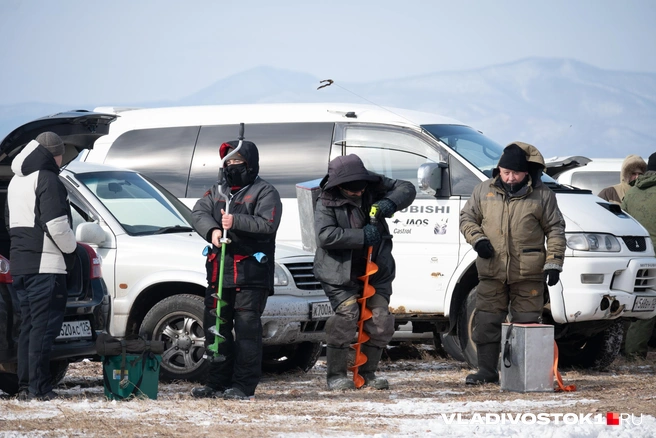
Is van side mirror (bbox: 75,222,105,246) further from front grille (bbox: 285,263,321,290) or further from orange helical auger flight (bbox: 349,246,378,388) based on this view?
orange helical auger flight (bbox: 349,246,378,388)

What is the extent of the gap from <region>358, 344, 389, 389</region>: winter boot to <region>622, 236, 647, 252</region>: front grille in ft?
8.74

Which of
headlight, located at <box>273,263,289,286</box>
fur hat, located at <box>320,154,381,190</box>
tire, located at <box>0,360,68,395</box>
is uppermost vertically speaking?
fur hat, located at <box>320,154,381,190</box>

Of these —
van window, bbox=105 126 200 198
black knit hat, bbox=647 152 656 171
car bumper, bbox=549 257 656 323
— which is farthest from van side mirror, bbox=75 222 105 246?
black knit hat, bbox=647 152 656 171

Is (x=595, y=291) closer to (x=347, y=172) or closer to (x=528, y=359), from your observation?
(x=528, y=359)

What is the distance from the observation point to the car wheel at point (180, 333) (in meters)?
8.39

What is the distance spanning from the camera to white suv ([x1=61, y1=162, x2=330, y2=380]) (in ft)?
27.6

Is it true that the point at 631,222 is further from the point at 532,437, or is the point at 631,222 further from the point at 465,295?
the point at 532,437

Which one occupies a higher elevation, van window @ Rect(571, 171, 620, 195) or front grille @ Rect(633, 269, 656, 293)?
van window @ Rect(571, 171, 620, 195)

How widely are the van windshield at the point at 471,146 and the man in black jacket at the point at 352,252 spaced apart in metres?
1.70

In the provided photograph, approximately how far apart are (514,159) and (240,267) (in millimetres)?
2304

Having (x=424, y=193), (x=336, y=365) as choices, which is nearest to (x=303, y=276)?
(x=336, y=365)

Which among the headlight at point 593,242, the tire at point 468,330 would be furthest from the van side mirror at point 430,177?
the headlight at point 593,242

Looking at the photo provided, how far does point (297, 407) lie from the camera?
22.6 ft

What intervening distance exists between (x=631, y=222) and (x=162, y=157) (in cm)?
436
